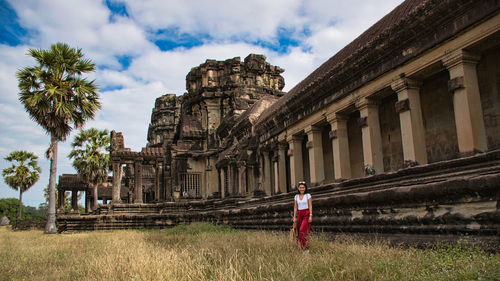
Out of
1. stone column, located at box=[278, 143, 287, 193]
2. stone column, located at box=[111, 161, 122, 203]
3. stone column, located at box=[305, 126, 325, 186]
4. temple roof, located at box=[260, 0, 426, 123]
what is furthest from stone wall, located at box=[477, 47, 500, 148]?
stone column, located at box=[111, 161, 122, 203]

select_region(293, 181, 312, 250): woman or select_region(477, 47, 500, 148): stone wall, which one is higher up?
select_region(477, 47, 500, 148): stone wall

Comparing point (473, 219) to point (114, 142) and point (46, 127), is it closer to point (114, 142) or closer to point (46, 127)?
point (46, 127)

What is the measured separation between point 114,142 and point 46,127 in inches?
184

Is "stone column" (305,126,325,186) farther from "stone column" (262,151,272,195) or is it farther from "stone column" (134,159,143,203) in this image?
"stone column" (134,159,143,203)

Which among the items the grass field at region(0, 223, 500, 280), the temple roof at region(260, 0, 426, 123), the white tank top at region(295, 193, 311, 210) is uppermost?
the temple roof at region(260, 0, 426, 123)

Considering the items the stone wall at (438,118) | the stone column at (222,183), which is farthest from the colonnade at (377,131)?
the stone column at (222,183)

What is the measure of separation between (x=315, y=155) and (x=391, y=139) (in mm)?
3021

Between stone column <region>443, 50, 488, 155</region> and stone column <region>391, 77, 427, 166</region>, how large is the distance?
1390 mm

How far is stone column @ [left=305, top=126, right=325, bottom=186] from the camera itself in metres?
14.3

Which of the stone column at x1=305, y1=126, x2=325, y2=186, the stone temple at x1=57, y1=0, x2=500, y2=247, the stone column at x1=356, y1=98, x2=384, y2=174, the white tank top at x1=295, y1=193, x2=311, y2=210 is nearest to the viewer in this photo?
the stone temple at x1=57, y1=0, x2=500, y2=247

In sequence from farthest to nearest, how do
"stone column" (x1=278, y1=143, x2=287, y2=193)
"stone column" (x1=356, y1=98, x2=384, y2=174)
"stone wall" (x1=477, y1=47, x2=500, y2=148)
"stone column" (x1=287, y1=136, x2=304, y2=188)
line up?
"stone column" (x1=278, y1=143, x2=287, y2=193) < "stone column" (x1=287, y1=136, x2=304, y2=188) < "stone column" (x1=356, y1=98, x2=384, y2=174) < "stone wall" (x1=477, y1=47, x2=500, y2=148)

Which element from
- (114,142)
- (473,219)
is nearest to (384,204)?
(473,219)

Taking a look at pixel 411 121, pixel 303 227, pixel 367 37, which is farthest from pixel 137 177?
pixel 303 227

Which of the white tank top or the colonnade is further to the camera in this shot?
the colonnade
